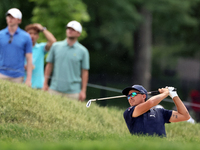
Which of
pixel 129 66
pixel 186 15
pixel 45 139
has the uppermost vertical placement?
pixel 186 15

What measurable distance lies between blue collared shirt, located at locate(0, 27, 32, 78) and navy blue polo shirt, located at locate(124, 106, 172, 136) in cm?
348

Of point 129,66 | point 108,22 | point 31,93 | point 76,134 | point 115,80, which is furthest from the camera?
point 129,66

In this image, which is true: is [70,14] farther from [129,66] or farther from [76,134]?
[129,66]

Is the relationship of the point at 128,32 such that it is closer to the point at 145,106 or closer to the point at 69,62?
the point at 69,62

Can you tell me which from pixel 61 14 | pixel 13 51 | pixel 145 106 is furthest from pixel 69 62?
pixel 61 14

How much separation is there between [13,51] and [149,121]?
377cm

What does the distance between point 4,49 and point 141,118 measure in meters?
3.79

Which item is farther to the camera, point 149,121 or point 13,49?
point 13,49

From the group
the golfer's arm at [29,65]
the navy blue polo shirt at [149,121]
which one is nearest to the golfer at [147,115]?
the navy blue polo shirt at [149,121]

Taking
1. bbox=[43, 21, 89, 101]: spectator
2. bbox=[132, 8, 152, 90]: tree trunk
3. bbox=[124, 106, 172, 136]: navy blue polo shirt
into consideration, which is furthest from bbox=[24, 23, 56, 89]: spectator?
bbox=[132, 8, 152, 90]: tree trunk

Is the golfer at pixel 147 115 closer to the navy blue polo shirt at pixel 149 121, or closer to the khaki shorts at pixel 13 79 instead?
the navy blue polo shirt at pixel 149 121

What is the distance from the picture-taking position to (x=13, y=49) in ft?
26.1

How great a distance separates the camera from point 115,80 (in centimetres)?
1276

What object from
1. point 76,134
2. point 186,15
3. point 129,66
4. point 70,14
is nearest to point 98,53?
point 129,66
